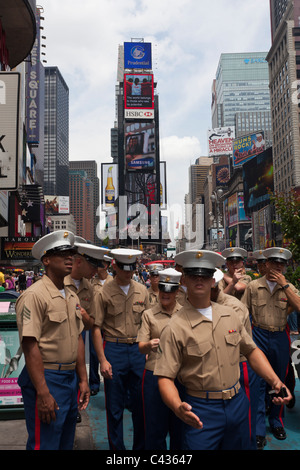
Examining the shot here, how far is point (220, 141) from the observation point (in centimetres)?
14375

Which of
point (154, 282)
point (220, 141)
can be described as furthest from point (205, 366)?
point (220, 141)

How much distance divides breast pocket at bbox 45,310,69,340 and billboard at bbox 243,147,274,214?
80.7m

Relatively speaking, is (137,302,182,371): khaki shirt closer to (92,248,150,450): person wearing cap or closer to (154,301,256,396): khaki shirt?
(92,248,150,450): person wearing cap

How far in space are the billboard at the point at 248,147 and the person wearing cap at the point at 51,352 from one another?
111160mm

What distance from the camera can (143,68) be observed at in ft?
377

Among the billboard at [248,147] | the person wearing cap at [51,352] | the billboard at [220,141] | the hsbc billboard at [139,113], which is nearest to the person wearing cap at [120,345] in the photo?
the person wearing cap at [51,352]

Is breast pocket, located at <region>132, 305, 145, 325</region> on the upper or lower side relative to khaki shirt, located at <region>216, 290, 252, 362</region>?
lower

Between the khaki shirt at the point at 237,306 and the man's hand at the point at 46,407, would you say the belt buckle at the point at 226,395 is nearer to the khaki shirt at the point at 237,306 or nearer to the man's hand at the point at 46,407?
the khaki shirt at the point at 237,306

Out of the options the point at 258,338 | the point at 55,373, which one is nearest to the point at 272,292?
the point at 258,338

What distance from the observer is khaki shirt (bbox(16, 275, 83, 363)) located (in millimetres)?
2980

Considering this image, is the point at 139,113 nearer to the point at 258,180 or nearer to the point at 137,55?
the point at 137,55

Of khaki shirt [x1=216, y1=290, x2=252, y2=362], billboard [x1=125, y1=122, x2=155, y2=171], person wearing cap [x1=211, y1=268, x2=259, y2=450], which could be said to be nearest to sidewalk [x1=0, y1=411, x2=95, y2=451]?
person wearing cap [x1=211, y1=268, x2=259, y2=450]

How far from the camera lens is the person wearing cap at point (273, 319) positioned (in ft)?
15.6
